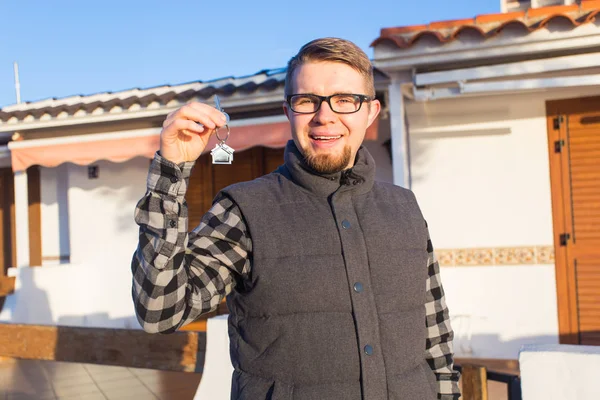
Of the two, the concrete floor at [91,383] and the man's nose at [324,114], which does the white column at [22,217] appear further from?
the man's nose at [324,114]

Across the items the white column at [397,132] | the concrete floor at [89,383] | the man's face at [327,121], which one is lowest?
the concrete floor at [89,383]

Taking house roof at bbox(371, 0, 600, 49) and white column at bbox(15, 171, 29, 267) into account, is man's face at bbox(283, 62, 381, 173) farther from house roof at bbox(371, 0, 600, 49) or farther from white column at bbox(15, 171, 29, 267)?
white column at bbox(15, 171, 29, 267)

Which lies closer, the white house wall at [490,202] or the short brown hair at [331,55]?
the short brown hair at [331,55]

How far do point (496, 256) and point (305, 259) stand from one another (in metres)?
4.91

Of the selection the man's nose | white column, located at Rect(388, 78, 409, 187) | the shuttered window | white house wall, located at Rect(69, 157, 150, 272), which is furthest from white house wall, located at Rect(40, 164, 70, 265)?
the man's nose

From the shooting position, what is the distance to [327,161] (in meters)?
1.50

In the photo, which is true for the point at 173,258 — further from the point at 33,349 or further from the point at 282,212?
the point at 33,349

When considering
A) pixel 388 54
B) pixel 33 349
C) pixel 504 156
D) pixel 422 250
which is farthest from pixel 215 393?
pixel 504 156

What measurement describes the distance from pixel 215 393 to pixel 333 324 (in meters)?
2.23

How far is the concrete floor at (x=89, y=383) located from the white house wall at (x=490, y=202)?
283 centimetres

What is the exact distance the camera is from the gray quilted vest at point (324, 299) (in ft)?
4.40

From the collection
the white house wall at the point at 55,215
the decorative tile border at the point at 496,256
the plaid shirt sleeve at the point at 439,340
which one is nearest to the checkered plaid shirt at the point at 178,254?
the plaid shirt sleeve at the point at 439,340

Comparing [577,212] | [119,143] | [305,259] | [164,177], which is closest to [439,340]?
[305,259]

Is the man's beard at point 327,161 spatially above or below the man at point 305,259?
above
